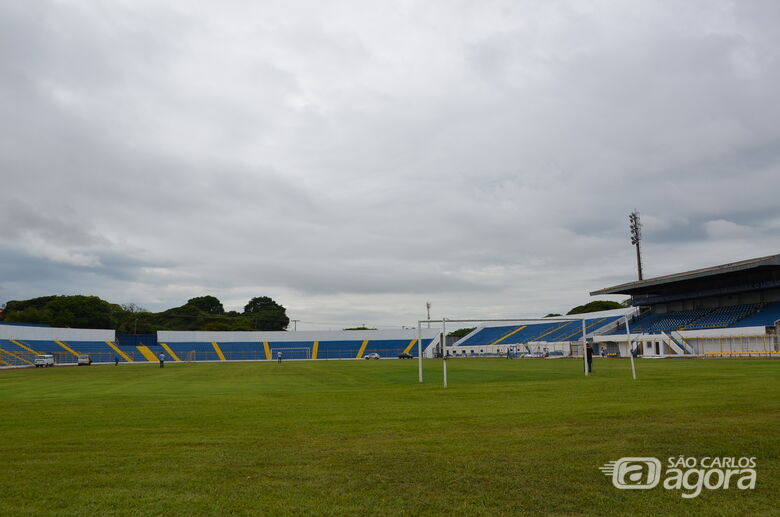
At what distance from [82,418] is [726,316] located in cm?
6472

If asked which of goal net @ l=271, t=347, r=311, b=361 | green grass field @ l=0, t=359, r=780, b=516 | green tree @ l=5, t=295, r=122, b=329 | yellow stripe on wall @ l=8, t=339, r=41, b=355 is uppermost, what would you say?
green tree @ l=5, t=295, r=122, b=329

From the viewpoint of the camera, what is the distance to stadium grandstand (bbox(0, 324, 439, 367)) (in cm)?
7500

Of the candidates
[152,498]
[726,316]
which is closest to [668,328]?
[726,316]

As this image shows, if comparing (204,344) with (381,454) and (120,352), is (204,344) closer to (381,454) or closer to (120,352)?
(120,352)

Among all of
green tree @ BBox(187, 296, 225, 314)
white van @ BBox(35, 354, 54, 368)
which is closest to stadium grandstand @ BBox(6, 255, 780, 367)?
white van @ BBox(35, 354, 54, 368)

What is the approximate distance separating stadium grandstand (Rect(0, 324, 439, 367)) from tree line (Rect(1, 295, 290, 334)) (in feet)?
70.3

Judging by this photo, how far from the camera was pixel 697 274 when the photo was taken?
61.0 meters

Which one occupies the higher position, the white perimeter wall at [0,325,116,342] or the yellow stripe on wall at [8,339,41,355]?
the white perimeter wall at [0,325,116,342]

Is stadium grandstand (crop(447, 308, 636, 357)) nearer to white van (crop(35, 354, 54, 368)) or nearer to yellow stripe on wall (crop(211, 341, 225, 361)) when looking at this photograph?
yellow stripe on wall (crop(211, 341, 225, 361))

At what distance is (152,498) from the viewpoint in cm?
589

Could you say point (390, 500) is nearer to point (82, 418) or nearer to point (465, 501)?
point (465, 501)

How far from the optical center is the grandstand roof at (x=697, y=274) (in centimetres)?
5362

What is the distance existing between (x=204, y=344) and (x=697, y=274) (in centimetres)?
7506

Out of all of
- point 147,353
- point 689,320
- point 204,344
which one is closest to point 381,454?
point 689,320
